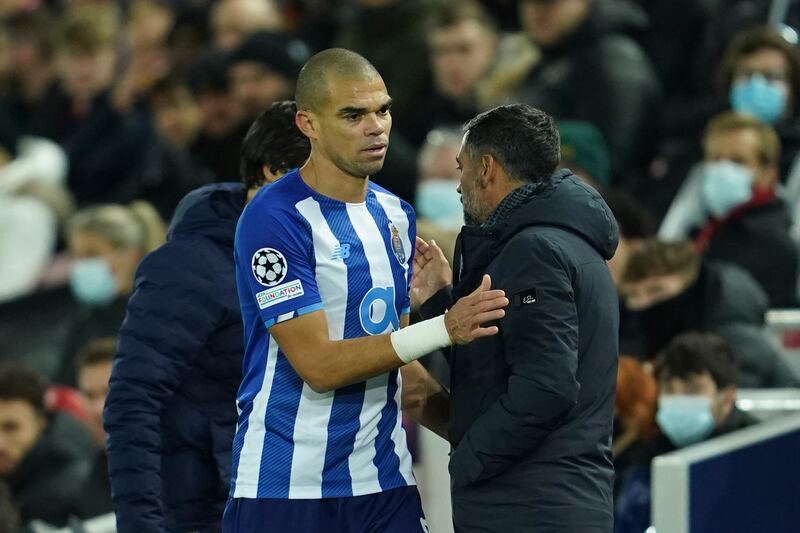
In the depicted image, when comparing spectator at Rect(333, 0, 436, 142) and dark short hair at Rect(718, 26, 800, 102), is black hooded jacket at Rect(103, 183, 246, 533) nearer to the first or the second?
dark short hair at Rect(718, 26, 800, 102)

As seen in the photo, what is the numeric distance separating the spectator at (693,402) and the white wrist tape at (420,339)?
242 centimetres

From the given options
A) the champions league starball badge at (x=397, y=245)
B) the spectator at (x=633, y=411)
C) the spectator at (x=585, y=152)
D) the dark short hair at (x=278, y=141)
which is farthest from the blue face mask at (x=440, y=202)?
the champions league starball badge at (x=397, y=245)

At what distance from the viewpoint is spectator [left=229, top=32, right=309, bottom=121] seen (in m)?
8.79

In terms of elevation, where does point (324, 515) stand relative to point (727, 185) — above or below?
below

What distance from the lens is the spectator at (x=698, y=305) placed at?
661 cm

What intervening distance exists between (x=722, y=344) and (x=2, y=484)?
9.38 ft

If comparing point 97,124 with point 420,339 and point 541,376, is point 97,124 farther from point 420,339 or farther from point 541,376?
point 541,376

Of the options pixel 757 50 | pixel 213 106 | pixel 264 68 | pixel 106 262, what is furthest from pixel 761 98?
pixel 106 262

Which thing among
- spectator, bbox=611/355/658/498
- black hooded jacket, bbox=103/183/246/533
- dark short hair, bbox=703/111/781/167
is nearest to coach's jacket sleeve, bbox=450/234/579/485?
black hooded jacket, bbox=103/183/246/533

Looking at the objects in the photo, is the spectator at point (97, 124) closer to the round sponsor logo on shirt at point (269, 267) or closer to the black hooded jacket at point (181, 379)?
the black hooded jacket at point (181, 379)

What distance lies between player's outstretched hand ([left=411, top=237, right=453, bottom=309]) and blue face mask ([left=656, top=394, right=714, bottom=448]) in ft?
6.68

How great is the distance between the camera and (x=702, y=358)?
19.6ft

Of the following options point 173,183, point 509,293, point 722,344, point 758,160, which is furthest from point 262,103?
point 509,293

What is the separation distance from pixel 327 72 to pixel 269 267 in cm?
47
